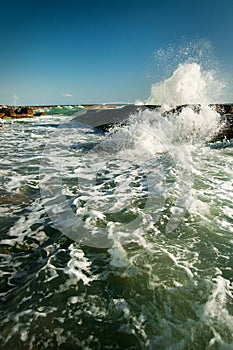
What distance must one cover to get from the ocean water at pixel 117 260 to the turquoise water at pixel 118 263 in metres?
→ 0.01

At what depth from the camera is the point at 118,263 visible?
2975 mm

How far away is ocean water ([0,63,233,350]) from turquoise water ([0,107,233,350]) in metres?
0.01

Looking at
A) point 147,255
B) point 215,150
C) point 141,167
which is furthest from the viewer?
point 215,150

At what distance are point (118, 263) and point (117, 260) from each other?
6cm

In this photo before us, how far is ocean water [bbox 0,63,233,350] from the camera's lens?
2.11 metres

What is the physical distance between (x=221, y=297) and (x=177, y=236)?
3.85 ft

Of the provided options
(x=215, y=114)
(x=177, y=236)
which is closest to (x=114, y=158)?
(x=177, y=236)

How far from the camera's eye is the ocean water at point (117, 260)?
6.91 feet

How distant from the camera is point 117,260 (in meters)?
3.03

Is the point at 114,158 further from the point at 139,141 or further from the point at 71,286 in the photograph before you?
the point at 71,286

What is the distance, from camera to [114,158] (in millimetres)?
9133

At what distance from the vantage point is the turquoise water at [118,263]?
2.10 meters

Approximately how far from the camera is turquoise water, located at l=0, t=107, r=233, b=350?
6.90 feet

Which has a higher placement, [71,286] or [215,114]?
[215,114]
